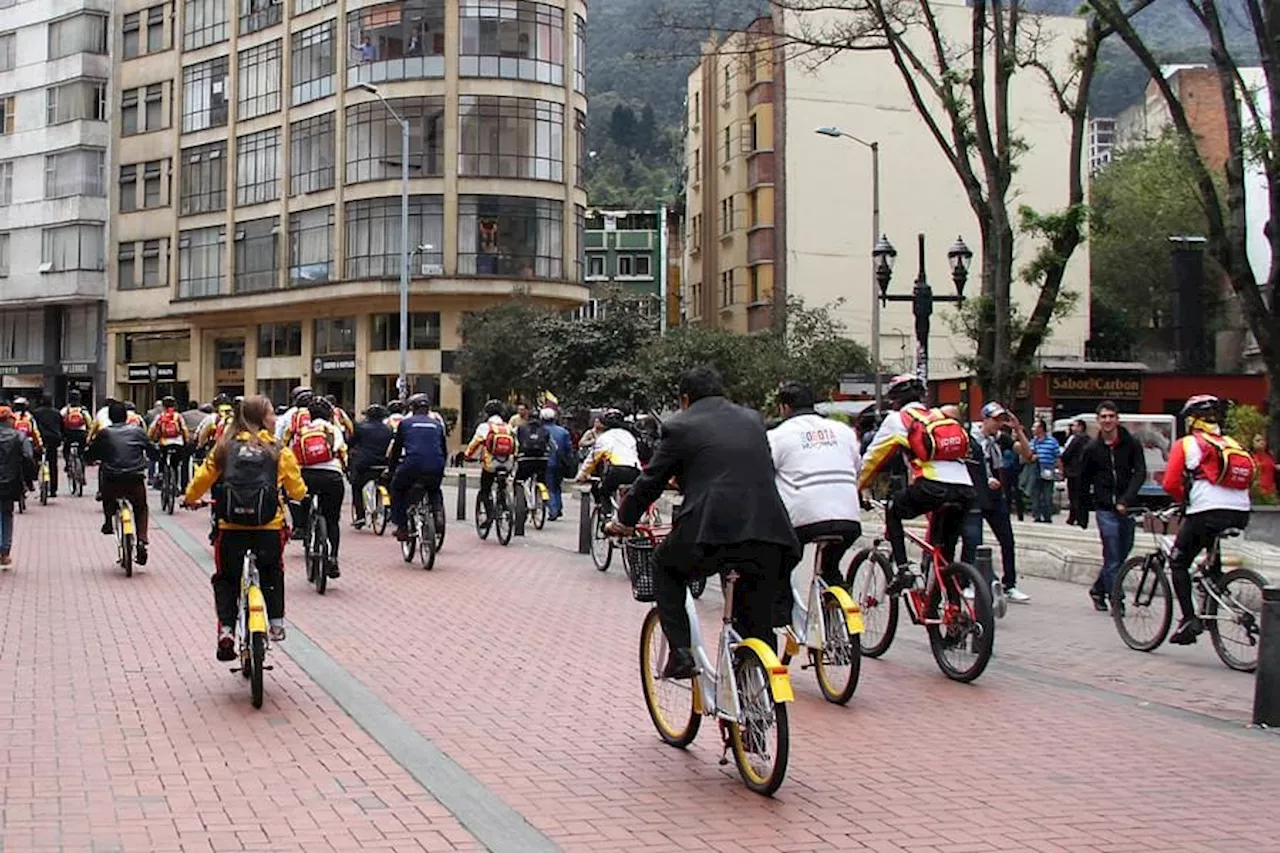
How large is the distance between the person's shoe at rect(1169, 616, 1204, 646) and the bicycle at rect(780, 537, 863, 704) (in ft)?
9.48

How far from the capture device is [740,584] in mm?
6719

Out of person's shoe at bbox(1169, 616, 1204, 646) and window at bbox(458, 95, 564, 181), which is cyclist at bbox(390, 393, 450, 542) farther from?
window at bbox(458, 95, 564, 181)

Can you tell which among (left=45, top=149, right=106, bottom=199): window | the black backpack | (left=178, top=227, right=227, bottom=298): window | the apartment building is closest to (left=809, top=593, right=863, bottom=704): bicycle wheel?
the black backpack

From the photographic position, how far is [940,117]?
5438 centimetres

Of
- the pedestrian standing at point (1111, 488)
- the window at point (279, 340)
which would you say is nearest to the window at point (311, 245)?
the window at point (279, 340)

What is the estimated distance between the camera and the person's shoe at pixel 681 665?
6781 mm

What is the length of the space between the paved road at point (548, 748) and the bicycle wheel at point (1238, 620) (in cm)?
19

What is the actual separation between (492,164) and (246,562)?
43.6 m

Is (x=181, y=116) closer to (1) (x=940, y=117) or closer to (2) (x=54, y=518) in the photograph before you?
(1) (x=940, y=117)

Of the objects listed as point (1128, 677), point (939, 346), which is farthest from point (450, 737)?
point (939, 346)

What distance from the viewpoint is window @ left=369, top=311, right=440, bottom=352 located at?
5222cm

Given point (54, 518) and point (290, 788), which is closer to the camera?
point (290, 788)

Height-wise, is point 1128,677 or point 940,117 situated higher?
point 940,117

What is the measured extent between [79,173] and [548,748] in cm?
6163
